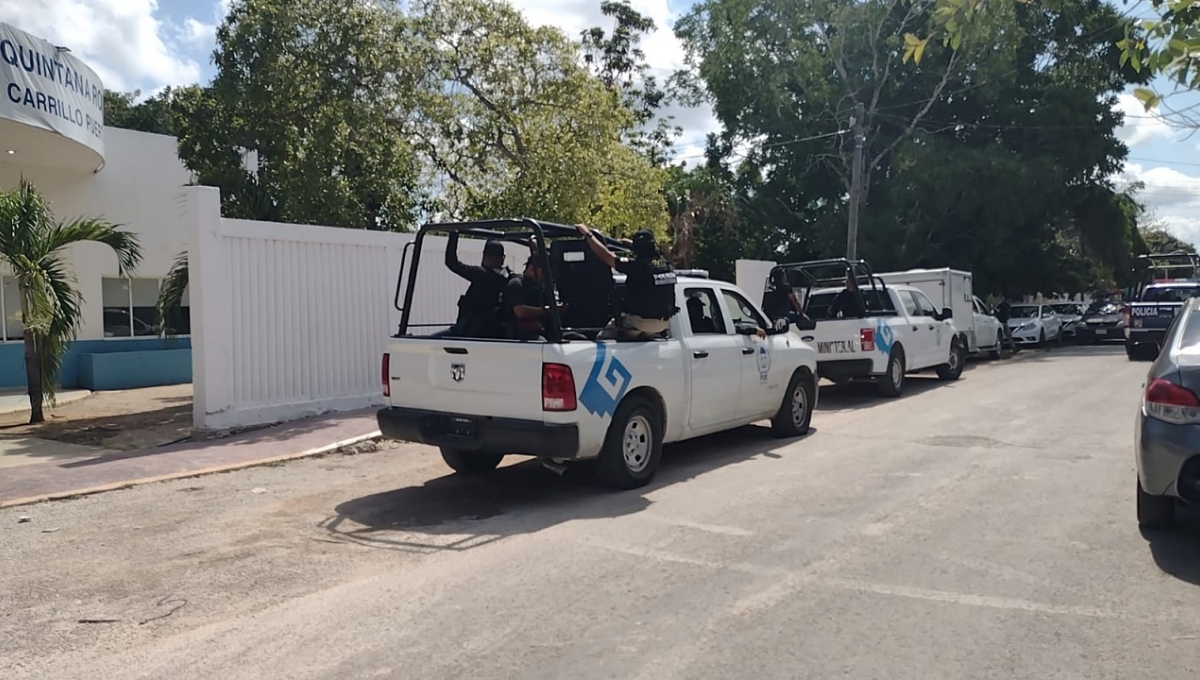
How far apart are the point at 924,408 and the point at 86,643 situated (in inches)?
424

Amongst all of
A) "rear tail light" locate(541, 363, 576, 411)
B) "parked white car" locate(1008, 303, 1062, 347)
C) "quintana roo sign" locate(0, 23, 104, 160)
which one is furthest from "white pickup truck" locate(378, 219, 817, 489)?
"parked white car" locate(1008, 303, 1062, 347)

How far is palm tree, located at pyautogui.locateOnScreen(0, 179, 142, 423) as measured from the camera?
11383 millimetres

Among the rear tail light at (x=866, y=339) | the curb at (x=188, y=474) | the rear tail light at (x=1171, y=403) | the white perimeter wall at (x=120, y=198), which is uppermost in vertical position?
the white perimeter wall at (x=120, y=198)

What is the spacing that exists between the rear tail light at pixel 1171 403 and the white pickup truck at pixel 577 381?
3586 millimetres

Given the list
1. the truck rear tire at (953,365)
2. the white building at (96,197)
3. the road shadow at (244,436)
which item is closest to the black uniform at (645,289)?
the road shadow at (244,436)

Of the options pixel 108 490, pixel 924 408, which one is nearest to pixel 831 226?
pixel 924 408

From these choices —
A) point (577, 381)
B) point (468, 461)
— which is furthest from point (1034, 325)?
point (577, 381)

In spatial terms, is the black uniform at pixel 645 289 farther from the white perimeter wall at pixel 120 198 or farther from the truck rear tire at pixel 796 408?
the white perimeter wall at pixel 120 198

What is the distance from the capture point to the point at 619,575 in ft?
18.0

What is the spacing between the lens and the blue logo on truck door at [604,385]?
23.5ft

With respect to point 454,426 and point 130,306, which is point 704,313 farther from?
point 130,306

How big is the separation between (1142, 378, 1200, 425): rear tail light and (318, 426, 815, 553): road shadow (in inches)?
137

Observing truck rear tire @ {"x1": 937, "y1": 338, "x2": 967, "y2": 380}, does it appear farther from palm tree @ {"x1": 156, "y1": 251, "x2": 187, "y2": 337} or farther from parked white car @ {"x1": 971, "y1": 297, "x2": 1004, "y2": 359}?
palm tree @ {"x1": 156, "y1": 251, "x2": 187, "y2": 337}

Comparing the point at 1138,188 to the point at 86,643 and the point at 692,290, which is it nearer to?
the point at 692,290
